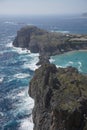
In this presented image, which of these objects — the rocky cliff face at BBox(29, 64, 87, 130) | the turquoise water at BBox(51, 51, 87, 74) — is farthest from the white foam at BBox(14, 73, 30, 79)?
the rocky cliff face at BBox(29, 64, 87, 130)

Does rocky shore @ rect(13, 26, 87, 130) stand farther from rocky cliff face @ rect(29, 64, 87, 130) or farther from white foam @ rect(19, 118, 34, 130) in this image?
white foam @ rect(19, 118, 34, 130)

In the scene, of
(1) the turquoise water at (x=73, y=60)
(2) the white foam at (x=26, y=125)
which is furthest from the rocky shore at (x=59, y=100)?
(1) the turquoise water at (x=73, y=60)

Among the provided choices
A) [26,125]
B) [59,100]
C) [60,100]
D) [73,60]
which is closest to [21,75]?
[73,60]

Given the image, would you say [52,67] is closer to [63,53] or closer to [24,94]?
[24,94]

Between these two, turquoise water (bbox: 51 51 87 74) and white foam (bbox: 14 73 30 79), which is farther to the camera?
turquoise water (bbox: 51 51 87 74)

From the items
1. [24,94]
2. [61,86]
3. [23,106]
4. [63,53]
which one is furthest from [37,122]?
[63,53]

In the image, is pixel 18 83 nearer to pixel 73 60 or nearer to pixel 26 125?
pixel 26 125
